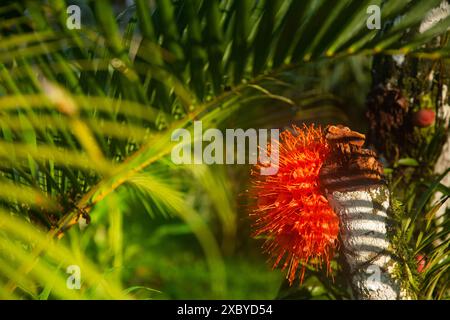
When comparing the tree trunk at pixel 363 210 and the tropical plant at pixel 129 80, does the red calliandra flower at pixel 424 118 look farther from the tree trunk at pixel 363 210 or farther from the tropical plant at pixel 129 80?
the tree trunk at pixel 363 210

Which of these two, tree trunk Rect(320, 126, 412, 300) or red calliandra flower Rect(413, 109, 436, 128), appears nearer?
tree trunk Rect(320, 126, 412, 300)

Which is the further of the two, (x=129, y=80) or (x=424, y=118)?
(x=424, y=118)

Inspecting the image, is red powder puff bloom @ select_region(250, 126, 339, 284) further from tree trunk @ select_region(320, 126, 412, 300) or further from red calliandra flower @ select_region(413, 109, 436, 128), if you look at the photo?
red calliandra flower @ select_region(413, 109, 436, 128)

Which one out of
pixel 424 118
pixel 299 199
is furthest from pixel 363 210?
pixel 424 118

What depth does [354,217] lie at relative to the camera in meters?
0.74

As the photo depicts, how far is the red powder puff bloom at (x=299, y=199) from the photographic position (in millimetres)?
739

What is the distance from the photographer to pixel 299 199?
29.1 inches

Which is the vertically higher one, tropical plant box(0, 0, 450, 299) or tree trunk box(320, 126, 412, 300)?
tropical plant box(0, 0, 450, 299)

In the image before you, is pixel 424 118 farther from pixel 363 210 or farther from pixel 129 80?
pixel 129 80

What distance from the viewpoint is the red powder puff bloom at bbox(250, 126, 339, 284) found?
2.43 feet

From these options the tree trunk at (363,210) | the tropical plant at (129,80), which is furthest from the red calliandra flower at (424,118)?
the tree trunk at (363,210)

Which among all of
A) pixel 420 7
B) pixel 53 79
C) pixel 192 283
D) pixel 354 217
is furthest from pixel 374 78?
pixel 192 283

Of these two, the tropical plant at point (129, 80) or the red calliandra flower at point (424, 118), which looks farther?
the red calliandra flower at point (424, 118)

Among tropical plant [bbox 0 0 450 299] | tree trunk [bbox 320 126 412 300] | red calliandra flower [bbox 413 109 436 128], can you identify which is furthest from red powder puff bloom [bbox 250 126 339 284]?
red calliandra flower [bbox 413 109 436 128]
